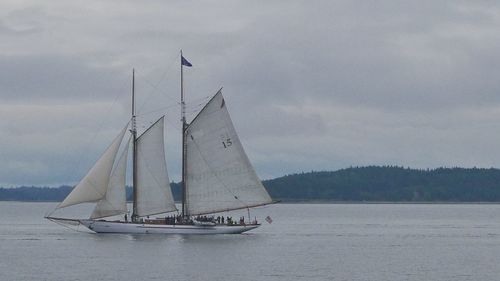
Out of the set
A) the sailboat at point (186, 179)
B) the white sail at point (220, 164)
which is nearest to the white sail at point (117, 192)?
the sailboat at point (186, 179)

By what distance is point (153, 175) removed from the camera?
88438mm

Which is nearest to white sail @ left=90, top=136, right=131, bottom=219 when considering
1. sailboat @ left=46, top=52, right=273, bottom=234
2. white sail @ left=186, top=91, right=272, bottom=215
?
sailboat @ left=46, top=52, right=273, bottom=234

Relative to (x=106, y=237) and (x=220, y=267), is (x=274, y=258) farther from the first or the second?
(x=106, y=237)

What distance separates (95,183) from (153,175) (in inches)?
196

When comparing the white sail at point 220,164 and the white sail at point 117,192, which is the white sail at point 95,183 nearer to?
the white sail at point 117,192

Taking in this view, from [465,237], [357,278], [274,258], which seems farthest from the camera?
[465,237]

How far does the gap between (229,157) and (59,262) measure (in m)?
20.5

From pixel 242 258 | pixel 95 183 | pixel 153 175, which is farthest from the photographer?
pixel 153 175

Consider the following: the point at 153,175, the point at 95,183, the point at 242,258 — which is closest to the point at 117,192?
the point at 95,183

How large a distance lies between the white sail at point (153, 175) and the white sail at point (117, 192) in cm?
157

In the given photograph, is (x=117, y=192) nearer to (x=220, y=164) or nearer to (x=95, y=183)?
(x=95, y=183)

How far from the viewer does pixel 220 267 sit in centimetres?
6800

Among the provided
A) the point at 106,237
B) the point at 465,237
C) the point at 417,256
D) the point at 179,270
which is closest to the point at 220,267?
the point at 179,270

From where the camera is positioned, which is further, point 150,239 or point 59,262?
point 150,239
